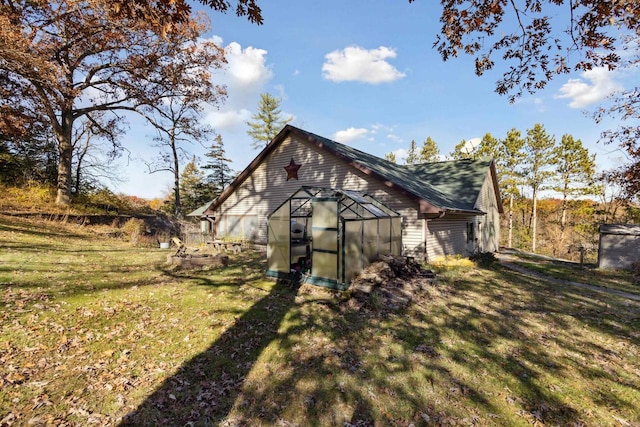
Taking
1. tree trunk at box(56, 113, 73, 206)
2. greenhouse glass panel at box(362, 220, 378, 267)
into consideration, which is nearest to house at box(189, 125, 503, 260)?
greenhouse glass panel at box(362, 220, 378, 267)

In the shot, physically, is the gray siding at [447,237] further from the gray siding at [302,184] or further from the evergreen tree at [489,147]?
the evergreen tree at [489,147]

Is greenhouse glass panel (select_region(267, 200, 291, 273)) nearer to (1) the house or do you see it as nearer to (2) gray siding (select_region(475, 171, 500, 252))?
(1) the house

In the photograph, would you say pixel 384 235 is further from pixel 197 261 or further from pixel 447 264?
pixel 197 261

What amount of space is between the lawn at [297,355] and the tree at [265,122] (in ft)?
125

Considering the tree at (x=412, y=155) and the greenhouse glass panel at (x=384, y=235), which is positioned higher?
the tree at (x=412, y=155)

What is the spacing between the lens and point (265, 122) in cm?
4528

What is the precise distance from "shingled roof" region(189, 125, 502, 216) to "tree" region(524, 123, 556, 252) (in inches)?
575

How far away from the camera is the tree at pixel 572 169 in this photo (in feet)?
98.1

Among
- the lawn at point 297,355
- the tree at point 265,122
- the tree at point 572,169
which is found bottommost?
the lawn at point 297,355

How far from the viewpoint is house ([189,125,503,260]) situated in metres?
13.4

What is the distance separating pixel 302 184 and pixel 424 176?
9.20 m

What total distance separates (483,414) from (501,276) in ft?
30.2

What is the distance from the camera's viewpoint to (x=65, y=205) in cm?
1811

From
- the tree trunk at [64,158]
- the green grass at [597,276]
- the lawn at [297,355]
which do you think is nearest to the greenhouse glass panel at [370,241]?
the lawn at [297,355]
